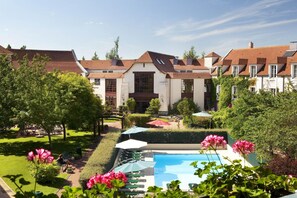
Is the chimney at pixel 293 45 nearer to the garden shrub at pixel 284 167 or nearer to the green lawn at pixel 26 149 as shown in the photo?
the green lawn at pixel 26 149

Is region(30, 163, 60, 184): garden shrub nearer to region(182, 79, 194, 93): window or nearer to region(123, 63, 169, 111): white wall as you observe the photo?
region(123, 63, 169, 111): white wall

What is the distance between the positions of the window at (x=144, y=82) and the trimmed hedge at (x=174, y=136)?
819 inches

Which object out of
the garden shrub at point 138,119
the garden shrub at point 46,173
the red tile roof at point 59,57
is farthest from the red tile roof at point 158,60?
the garden shrub at point 46,173

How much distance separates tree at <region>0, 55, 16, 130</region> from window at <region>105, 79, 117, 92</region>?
2694 centimetres

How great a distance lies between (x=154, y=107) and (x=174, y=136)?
18.4m

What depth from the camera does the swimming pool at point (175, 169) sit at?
79.5 ft

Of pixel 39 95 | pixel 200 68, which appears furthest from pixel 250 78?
pixel 39 95

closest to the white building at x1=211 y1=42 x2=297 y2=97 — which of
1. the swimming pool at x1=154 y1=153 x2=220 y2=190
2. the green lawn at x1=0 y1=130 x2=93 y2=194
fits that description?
the swimming pool at x1=154 y1=153 x2=220 y2=190

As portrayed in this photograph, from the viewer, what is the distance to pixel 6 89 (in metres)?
28.5

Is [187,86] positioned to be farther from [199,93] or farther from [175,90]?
[199,93]

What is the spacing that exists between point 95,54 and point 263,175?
120m

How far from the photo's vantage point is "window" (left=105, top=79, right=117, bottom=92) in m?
55.9

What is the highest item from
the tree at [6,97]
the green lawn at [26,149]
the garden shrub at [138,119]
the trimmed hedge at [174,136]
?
the tree at [6,97]

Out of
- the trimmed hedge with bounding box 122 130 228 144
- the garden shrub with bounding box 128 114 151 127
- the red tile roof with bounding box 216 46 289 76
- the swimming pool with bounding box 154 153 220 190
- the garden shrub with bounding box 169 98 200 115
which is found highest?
the red tile roof with bounding box 216 46 289 76
